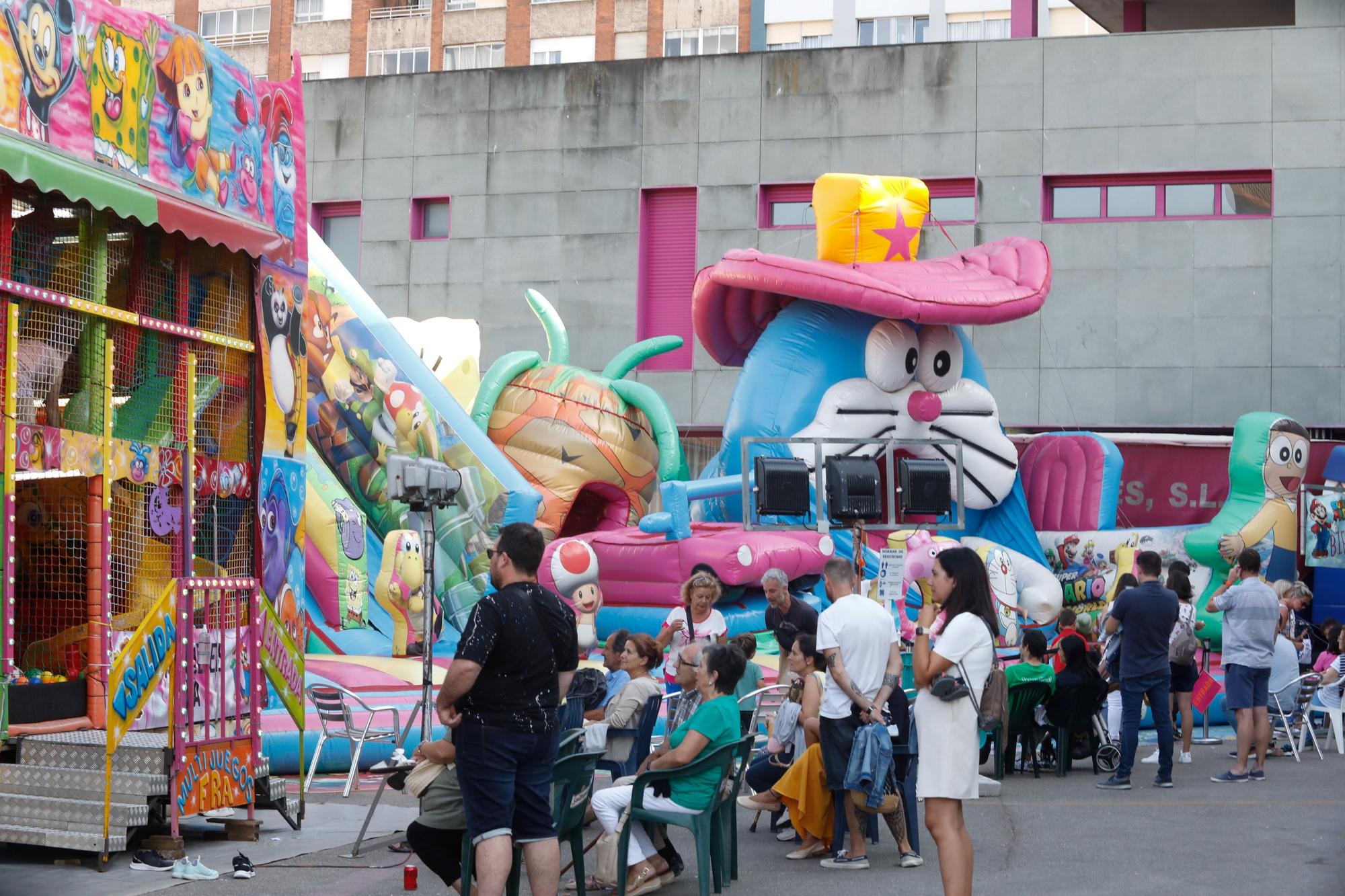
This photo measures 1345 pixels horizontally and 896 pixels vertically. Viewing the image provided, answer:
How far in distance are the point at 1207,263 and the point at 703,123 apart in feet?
28.7

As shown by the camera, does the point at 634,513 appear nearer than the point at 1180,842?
No

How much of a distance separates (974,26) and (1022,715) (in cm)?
3713

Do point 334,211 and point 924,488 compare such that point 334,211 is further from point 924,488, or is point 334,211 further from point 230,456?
point 230,456

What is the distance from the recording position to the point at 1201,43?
27.7 m

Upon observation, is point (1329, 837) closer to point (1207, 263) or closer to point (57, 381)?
point (57, 381)

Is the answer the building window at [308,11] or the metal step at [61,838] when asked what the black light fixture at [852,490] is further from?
the building window at [308,11]

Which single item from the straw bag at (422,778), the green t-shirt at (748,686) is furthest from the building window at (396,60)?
the straw bag at (422,778)

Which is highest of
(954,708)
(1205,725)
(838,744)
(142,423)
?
(142,423)

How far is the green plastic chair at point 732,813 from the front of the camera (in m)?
7.91

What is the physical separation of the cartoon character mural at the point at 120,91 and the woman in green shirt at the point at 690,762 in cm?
425

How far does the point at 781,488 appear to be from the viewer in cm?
1311

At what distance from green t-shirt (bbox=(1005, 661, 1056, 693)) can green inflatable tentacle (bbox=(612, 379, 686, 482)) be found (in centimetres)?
932

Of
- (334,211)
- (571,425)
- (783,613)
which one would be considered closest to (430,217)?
(334,211)

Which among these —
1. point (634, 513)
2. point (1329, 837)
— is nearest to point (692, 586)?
point (1329, 837)
